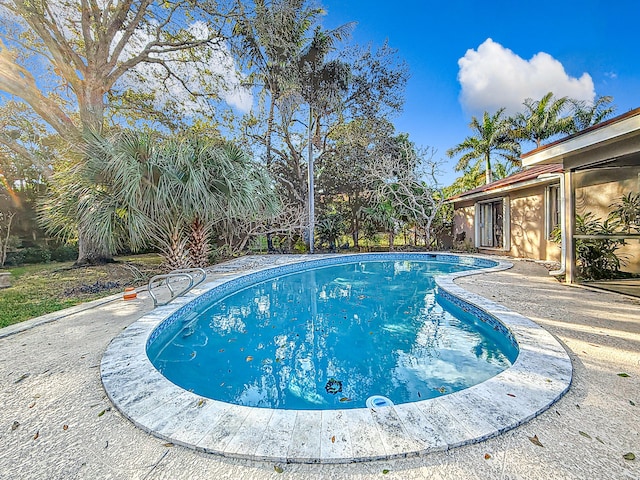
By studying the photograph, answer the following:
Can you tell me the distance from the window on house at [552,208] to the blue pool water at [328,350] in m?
6.05

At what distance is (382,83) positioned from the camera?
14570 millimetres

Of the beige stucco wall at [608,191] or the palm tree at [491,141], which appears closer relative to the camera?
the beige stucco wall at [608,191]

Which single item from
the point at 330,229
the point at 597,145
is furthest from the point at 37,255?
the point at 597,145

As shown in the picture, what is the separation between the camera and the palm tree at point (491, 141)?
2236cm

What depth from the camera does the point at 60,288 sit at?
7.32m

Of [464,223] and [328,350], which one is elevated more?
[464,223]

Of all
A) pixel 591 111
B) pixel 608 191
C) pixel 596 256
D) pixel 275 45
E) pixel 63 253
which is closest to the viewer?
pixel 596 256

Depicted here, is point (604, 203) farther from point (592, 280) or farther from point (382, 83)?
point (382, 83)

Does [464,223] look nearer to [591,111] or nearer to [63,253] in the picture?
[591,111]

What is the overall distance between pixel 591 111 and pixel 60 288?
31135mm

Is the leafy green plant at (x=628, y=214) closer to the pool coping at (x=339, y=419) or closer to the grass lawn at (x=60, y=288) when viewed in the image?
the pool coping at (x=339, y=419)

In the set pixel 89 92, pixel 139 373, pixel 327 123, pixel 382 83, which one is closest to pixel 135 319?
pixel 139 373

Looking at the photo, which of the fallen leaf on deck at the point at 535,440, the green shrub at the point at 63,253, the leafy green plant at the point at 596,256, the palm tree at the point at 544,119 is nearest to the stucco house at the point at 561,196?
the leafy green plant at the point at 596,256

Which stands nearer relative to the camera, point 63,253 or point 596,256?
point 596,256
